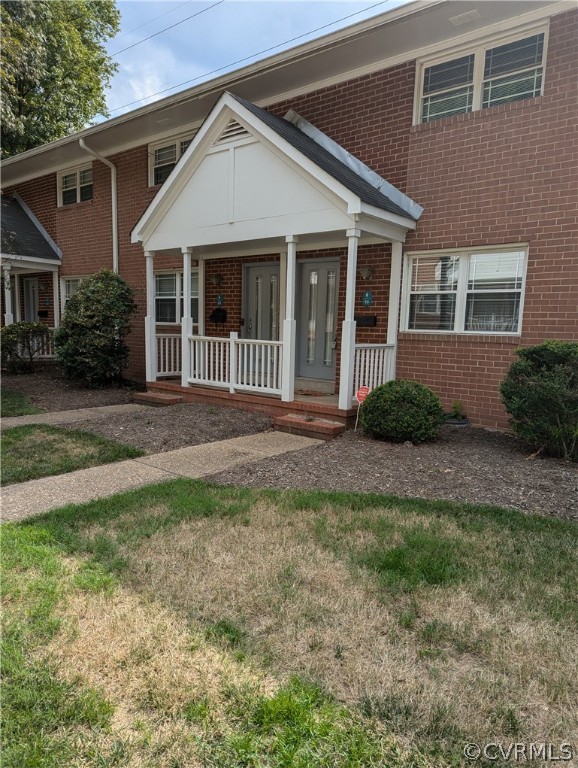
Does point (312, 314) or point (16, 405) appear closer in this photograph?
point (16, 405)

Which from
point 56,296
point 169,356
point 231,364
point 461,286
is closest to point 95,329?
point 169,356

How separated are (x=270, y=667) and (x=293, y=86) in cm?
997

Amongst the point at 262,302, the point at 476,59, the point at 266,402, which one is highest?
the point at 476,59

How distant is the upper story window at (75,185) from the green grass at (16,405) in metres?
6.85

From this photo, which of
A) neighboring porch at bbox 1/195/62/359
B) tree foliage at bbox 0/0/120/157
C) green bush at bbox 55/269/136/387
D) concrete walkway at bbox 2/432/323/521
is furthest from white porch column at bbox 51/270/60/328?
concrete walkway at bbox 2/432/323/521

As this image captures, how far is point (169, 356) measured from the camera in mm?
11438

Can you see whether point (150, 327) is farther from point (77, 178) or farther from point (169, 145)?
point (77, 178)

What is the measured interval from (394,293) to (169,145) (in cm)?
733

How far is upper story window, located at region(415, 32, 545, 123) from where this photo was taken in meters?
7.10

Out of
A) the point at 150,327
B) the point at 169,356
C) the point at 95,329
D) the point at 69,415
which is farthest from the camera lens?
the point at 169,356

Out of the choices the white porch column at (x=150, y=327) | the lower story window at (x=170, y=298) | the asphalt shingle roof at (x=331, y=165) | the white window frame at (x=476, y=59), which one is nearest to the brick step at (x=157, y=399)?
the white porch column at (x=150, y=327)

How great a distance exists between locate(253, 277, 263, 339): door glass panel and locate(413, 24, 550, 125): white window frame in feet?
14.3

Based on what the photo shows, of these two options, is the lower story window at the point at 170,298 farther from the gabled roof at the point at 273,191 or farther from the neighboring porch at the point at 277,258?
the gabled roof at the point at 273,191

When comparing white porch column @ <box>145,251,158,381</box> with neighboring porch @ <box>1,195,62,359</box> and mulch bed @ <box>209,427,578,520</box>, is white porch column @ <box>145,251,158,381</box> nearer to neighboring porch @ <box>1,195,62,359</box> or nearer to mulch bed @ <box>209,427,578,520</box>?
neighboring porch @ <box>1,195,62,359</box>
